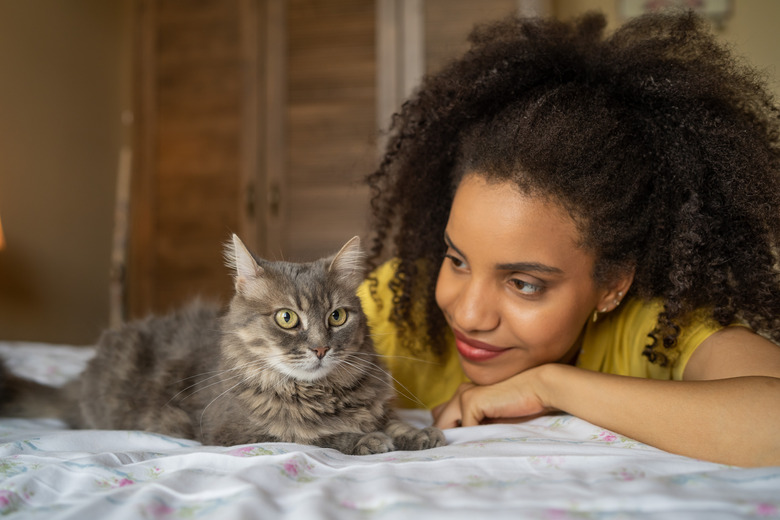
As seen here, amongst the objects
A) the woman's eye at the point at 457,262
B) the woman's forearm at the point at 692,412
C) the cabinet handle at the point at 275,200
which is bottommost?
the woman's forearm at the point at 692,412

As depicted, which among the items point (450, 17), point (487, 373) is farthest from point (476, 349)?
point (450, 17)

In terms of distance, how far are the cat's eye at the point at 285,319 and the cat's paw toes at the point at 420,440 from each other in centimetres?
36

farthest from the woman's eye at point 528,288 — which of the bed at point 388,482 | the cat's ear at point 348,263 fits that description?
the cat's ear at point 348,263

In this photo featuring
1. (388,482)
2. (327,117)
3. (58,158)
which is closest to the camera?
(388,482)

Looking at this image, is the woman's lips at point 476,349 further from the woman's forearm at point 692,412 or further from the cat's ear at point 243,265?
the cat's ear at point 243,265

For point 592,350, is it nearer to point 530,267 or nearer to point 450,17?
point 530,267

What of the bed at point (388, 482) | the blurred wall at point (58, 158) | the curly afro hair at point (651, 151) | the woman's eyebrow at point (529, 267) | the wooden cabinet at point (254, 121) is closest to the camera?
the bed at point (388, 482)

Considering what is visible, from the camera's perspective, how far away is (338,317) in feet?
4.72

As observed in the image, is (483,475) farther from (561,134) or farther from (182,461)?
(561,134)

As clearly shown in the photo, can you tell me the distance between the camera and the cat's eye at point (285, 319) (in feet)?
4.53

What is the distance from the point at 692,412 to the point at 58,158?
434 cm

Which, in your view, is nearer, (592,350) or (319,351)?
(319,351)

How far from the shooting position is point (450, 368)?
1.94 meters

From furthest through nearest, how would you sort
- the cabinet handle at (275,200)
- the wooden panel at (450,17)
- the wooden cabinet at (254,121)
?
the cabinet handle at (275,200), the wooden cabinet at (254,121), the wooden panel at (450,17)
